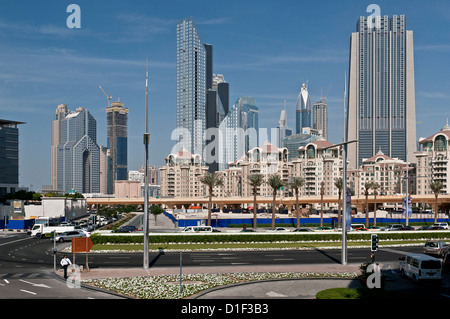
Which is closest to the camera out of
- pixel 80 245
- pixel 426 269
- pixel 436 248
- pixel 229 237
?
pixel 426 269

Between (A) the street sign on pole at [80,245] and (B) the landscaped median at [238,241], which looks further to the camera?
(B) the landscaped median at [238,241]

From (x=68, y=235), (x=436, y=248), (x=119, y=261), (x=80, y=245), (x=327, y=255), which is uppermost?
(x=80, y=245)

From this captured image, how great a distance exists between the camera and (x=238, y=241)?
2224 inches

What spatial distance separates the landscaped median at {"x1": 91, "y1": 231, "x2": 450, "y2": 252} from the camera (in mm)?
53219

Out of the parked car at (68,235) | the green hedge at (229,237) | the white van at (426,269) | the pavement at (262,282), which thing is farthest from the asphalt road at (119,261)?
the green hedge at (229,237)

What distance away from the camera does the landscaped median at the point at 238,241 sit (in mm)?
53219

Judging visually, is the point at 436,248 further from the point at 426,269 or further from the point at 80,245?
the point at 80,245

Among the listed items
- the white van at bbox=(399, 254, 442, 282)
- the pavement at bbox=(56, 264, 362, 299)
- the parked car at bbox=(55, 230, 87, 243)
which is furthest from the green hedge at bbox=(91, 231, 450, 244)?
the white van at bbox=(399, 254, 442, 282)

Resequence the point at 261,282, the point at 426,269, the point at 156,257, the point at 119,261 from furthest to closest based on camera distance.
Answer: the point at 156,257 → the point at 119,261 → the point at 261,282 → the point at 426,269

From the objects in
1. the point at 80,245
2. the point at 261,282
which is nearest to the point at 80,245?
the point at 80,245

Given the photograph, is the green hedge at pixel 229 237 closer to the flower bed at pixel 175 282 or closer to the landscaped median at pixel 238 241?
the landscaped median at pixel 238 241

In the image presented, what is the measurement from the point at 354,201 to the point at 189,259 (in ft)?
409

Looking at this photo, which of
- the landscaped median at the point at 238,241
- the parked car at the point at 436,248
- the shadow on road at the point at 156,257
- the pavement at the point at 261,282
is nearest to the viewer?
the pavement at the point at 261,282
